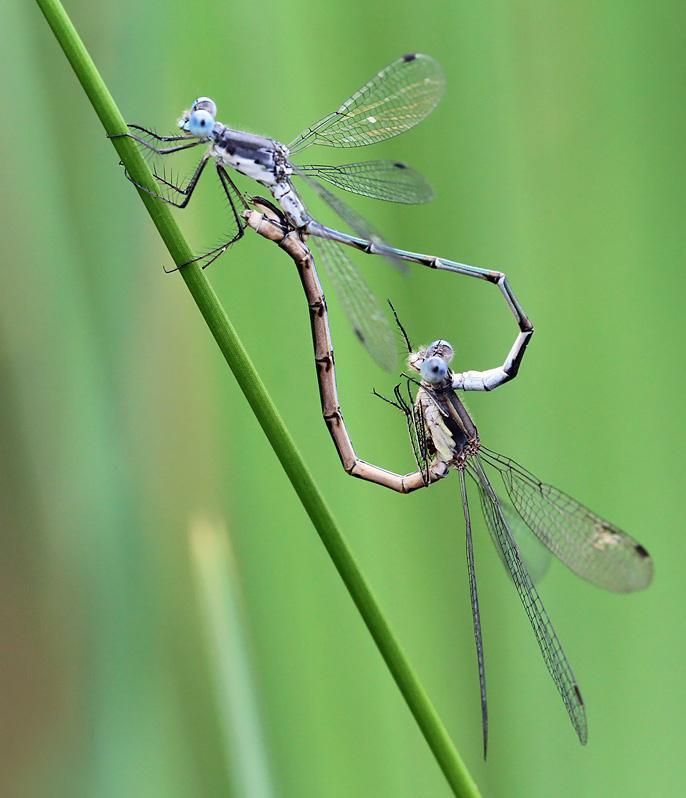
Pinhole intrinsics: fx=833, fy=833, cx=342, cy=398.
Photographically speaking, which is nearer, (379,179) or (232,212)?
(232,212)

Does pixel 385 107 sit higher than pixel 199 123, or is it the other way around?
pixel 385 107

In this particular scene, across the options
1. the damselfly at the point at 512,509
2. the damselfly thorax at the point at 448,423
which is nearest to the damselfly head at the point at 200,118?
the damselfly at the point at 512,509

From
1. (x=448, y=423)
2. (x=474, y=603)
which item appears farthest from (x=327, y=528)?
(x=448, y=423)

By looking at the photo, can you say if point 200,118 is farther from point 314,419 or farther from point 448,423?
point 448,423

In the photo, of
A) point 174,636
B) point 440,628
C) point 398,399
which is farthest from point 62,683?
point 398,399

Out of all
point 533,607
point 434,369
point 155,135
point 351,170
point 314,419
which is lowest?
point 533,607

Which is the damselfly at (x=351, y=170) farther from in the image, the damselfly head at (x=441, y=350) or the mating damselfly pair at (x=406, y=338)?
the damselfly head at (x=441, y=350)

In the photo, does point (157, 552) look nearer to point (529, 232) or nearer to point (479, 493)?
point (479, 493)
